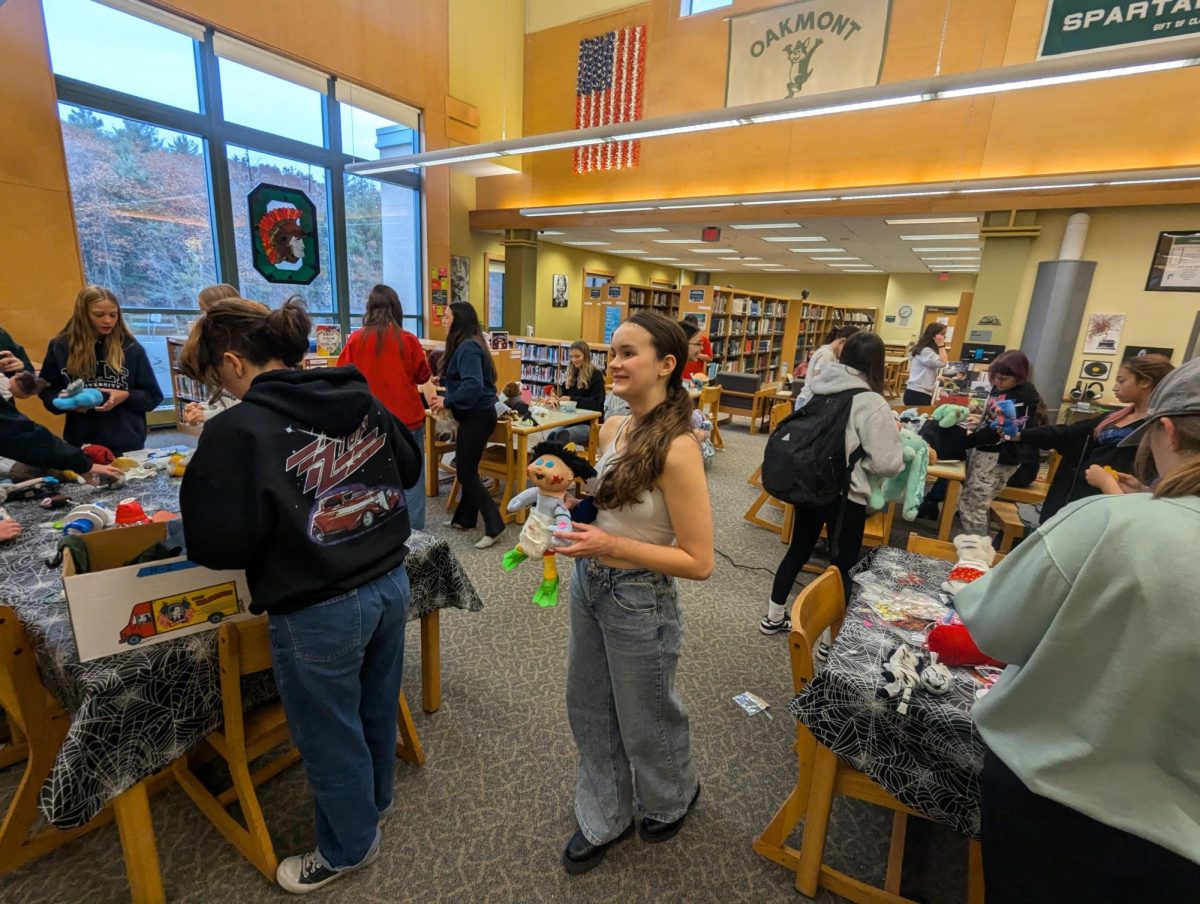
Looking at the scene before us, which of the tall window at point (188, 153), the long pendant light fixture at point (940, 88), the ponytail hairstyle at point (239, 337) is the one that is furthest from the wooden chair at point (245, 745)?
the tall window at point (188, 153)

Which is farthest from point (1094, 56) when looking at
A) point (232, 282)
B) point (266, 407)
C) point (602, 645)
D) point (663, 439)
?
point (232, 282)

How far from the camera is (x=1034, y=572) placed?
2.73 feet

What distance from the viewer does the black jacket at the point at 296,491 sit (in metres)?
1.07

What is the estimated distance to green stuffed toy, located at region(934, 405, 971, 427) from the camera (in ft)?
11.5

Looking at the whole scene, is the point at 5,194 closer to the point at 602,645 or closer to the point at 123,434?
the point at 123,434

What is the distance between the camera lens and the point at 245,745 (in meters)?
1.45

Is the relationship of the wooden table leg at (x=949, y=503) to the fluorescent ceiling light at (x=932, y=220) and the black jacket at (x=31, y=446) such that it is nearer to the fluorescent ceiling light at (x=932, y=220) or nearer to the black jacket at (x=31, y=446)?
the black jacket at (x=31, y=446)

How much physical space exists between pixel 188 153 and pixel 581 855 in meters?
7.94

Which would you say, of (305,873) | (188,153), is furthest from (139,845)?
(188,153)

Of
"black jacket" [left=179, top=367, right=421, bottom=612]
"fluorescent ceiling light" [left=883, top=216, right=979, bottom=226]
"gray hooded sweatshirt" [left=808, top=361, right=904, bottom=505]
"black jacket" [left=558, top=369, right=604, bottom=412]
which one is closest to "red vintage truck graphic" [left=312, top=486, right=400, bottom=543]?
"black jacket" [left=179, top=367, right=421, bottom=612]

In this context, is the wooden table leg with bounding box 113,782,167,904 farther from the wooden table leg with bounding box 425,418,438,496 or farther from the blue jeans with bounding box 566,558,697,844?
the wooden table leg with bounding box 425,418,438,496

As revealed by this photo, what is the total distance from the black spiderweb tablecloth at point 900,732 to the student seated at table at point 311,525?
3.50ft

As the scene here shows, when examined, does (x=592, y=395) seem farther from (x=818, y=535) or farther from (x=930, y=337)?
(x=930, y=337)

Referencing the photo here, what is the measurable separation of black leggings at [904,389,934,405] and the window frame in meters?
7.53
